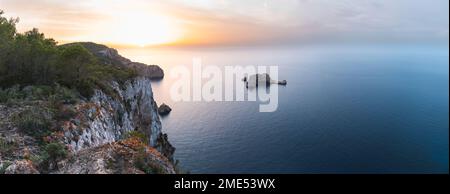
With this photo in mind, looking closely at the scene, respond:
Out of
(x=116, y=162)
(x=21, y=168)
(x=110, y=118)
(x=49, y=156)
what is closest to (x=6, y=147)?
(x=49, y=156)

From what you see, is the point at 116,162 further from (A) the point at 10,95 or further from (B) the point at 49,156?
(A) the point at 10,95

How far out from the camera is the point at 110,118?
1314 inches

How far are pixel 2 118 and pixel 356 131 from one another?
4452 inches

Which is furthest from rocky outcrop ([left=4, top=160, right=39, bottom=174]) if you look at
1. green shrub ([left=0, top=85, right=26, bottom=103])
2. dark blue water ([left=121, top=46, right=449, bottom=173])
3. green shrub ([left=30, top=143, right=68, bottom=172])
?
dark blue water ([left=121, top=46, right=449, bottom=173])

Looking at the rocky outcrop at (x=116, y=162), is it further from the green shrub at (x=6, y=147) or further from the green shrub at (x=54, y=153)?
the green shrub at (x=6, y=147)

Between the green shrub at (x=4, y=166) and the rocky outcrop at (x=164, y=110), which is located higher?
the green shrub at (x=4, y=166)

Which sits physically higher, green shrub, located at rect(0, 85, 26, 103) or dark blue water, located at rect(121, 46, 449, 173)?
green shrub, located at rect(0, 85, 26, 103)

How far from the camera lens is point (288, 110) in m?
→ 145

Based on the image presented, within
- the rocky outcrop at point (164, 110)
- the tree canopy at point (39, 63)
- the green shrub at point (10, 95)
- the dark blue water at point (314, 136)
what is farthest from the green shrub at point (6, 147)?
the rocky outcrop at point (164, 110)

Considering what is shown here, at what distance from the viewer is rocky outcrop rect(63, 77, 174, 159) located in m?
22.4

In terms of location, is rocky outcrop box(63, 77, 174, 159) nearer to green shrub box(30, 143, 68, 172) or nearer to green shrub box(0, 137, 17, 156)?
green shrub box(30, 143, 68, 172)

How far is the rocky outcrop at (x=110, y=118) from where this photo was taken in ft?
73.4
